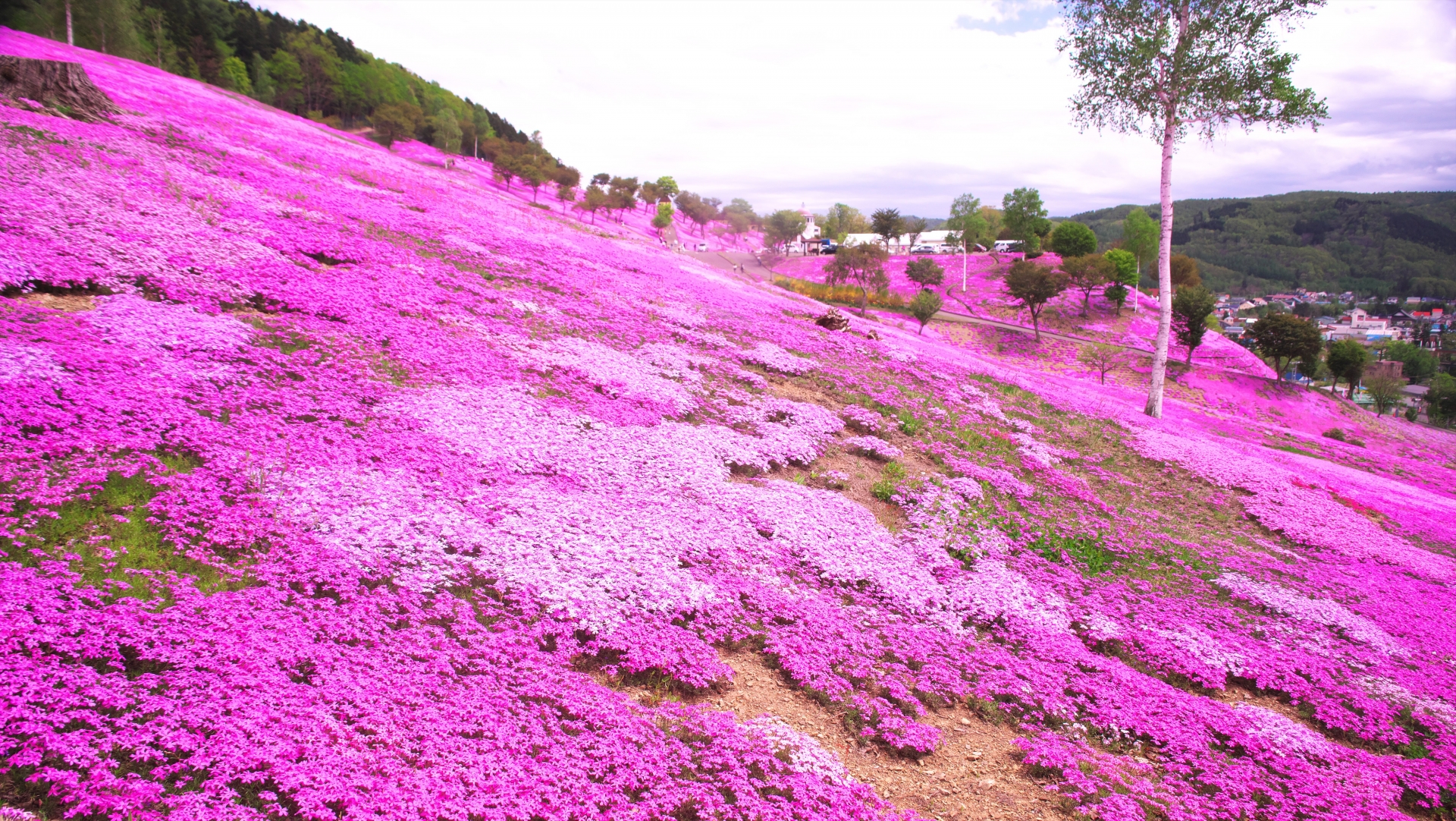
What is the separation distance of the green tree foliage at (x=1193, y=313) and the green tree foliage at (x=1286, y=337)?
56.9 inches

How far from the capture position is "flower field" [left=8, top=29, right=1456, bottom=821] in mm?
4848

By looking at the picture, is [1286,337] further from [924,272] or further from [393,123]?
[393,123]

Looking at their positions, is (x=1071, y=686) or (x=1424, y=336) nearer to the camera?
(x=1071, y=686)

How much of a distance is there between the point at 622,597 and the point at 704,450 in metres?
4.65

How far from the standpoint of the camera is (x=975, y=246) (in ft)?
359

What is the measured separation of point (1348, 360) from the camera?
56.6 metres

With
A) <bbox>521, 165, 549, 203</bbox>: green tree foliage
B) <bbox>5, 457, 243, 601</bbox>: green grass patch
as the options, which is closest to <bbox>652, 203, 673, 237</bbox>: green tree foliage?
<bbox>521, 165, 549, 203</bbox>: green tree foliage

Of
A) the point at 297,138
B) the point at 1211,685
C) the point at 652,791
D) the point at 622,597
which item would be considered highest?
the point at 297,138

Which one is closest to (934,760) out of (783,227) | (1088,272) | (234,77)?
(1088,272)

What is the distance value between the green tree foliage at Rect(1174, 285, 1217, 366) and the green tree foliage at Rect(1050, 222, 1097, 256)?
96.2 ft

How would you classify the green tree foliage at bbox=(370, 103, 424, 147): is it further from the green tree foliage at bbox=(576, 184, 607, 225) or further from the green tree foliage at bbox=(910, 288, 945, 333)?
the green tree foliage at bbox=(910, 288, 945, 333)

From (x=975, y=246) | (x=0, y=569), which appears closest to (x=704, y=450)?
(x=0, y=569)

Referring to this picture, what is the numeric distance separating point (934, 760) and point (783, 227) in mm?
129591

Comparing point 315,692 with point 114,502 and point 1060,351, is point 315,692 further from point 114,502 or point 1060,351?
point 1060,351
